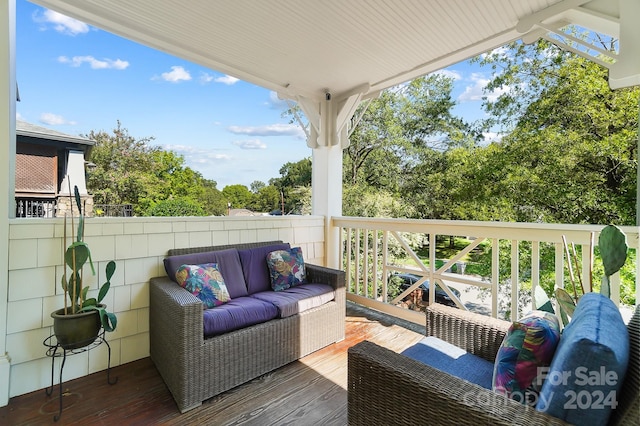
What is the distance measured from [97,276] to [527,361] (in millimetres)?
2795

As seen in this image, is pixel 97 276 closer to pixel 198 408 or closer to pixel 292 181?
pixel 198 408

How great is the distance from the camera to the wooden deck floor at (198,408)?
5.97 ft

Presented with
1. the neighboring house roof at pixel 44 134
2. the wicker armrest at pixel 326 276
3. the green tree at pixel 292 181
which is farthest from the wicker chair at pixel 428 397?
the green tree at pixel 292 181

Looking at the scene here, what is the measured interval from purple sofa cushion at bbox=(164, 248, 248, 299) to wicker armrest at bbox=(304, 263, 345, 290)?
0.68 metres

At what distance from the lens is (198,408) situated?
192cm

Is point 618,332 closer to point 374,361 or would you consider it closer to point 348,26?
point 374,361

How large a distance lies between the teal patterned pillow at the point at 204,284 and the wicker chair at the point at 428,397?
1424mm

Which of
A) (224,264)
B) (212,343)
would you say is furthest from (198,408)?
(224,264)

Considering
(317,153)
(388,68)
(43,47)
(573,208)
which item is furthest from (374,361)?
(573,208)

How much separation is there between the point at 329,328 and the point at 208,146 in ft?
7.87

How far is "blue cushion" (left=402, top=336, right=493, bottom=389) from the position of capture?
56.2 inches

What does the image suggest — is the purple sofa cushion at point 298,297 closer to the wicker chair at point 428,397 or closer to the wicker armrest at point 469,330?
the wicker armrest at point 469,330

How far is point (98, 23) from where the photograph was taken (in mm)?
2459

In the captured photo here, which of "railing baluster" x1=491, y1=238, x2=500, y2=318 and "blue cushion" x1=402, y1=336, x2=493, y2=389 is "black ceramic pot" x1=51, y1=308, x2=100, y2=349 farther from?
"railing baluster" x1=491, y1=238, x2=500, y2=318
